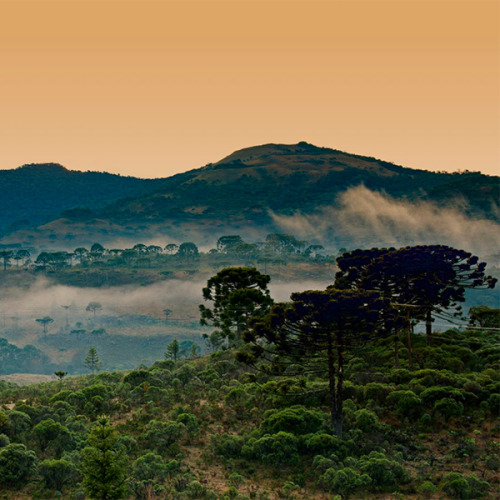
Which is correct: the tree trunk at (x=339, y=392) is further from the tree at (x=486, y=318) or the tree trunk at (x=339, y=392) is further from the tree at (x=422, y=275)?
the tree at (x=486, y=318)

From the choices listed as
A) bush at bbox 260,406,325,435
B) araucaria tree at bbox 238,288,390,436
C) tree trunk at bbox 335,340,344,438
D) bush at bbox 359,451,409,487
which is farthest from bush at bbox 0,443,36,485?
bush at bbox 359,451,409,487

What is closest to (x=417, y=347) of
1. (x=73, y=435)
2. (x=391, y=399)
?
(x=391, y=399)

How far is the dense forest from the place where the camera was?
30.2 meters

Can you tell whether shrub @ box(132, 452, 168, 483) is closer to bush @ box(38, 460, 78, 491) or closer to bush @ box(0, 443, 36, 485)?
bush @ box(38, 460, 78, 491)

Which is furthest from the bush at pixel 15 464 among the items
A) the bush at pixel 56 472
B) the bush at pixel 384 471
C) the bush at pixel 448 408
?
the bush at pixel 448 408

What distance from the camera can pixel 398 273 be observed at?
51594 mm

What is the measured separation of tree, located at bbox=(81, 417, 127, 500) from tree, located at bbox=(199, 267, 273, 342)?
38.5m

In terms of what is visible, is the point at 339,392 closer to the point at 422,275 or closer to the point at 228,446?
the point at 228,446

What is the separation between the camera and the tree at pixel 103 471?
86.3 feet

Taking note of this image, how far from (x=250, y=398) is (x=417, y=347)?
20.1 meters

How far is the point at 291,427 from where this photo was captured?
119ft

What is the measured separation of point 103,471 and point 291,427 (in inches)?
539

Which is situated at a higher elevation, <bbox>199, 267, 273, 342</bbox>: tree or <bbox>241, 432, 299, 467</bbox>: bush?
<bbox>199, 267, 273, 342</bbox>: tree

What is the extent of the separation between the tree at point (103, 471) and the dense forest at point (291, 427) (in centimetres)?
6
